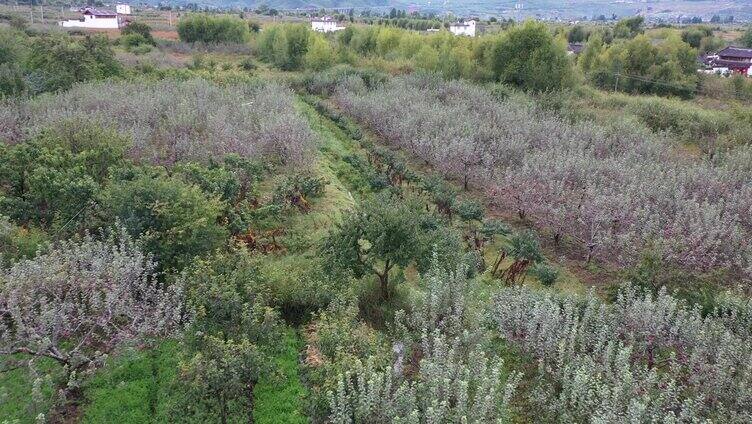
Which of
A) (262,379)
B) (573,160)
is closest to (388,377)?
(262,379)

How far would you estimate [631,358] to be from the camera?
7168 mm

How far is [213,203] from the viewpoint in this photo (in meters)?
9.27

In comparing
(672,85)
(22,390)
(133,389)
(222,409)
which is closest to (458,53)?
(672,85)

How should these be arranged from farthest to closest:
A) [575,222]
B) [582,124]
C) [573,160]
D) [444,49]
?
[444,49] < [582,124] < [573,160] < [575,222]

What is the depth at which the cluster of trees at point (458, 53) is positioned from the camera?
25.8 meters

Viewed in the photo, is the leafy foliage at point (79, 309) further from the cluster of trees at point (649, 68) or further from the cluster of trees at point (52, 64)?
the cluster of trees at point (649, 68)

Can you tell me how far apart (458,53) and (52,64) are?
18.9 m

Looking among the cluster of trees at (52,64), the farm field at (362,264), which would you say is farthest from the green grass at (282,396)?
the cluster of trees at (52,64)

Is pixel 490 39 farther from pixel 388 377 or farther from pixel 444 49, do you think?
pixel 388 377

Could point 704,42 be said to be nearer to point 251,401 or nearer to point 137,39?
point 137,39

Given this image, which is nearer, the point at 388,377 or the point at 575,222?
the point at 388,377

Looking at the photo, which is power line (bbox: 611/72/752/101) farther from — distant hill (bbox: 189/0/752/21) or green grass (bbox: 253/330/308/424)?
distant hill (bbox: 189/0/752/21)

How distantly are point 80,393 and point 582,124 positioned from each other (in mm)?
16650

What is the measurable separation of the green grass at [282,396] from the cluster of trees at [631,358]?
2861mm
